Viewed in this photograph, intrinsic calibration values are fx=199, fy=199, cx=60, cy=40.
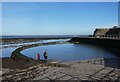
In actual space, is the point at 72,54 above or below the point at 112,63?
below

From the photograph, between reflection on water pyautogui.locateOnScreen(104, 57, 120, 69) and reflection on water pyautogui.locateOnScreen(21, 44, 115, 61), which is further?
reflection on water pyautogui.locateOnScreen(21, 44, 115, 61)

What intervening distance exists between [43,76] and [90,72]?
3512 mm

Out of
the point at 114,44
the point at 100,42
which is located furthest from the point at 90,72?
the point at 100,42

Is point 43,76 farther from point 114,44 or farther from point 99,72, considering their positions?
point 114,44

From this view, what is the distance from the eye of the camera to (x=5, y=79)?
1368 centimetres

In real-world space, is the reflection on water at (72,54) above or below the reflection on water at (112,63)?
below

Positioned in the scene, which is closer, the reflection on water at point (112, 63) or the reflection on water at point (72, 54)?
the reflection on water at point (112, 63)

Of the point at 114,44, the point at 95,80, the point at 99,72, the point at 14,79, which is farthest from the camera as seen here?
the point at 114,44

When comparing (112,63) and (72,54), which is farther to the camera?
(72,54)

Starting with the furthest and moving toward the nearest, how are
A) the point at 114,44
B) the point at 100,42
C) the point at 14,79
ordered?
the point at 100,42 → the point at 114,44 → the point at 14,79

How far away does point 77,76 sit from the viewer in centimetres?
1357

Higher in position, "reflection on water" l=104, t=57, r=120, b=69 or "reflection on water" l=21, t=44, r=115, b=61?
"reflection on water" l=104, t=57, r=120, b=69

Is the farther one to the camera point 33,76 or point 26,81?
point 33,76

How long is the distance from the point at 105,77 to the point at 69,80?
2438mm
